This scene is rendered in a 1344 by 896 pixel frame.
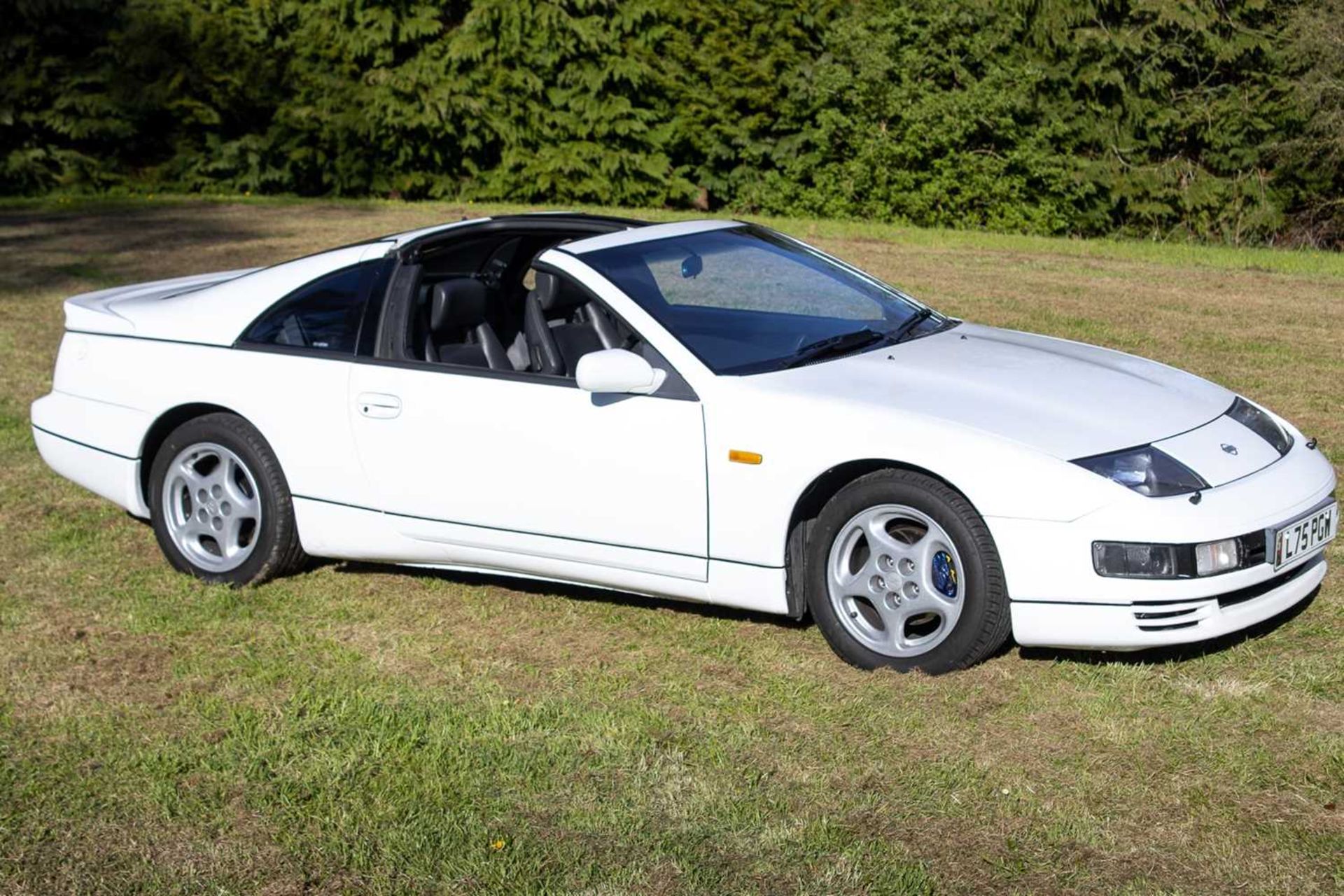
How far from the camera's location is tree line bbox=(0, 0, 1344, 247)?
21453mm

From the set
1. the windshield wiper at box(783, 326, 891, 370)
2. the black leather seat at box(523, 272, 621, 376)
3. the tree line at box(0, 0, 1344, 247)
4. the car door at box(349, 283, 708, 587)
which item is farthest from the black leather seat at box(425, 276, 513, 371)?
the tree line at box(0, 0, 1344, 247)

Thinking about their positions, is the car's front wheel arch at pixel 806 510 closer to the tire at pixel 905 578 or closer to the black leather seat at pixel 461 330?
the tire at pixel 905 578

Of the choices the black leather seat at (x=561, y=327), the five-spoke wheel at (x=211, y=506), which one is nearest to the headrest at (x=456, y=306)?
the black leather seat at (x=561, y=327)

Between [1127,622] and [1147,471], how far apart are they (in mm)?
466

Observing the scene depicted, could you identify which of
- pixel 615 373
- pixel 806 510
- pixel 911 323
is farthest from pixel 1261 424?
pixel 615 373

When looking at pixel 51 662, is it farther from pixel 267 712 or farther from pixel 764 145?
pixel 764 145

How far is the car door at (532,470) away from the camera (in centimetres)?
542

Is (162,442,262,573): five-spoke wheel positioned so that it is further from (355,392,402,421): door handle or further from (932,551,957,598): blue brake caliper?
(932,551,957,598): blue brake caliper

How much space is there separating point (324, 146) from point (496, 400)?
18.3m

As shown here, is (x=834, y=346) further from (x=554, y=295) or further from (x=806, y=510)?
(x=554, y=295)

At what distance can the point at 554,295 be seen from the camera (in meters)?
6.28

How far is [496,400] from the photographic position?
5742 mm

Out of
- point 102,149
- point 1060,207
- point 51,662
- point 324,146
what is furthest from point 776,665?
point 102,149

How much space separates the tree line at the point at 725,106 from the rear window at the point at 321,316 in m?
15.9
